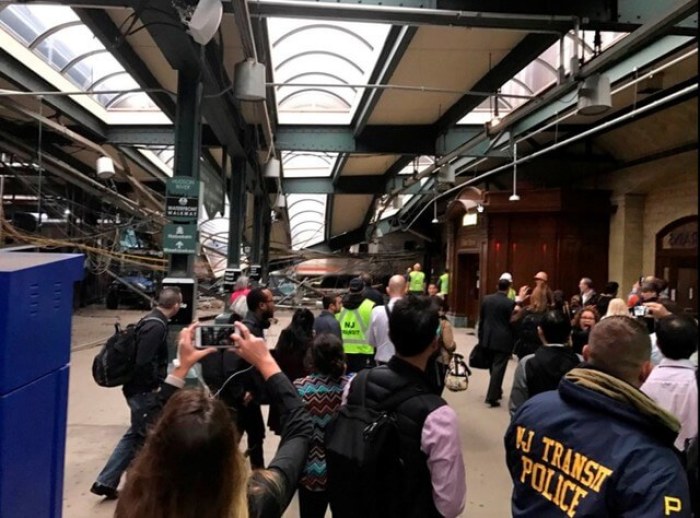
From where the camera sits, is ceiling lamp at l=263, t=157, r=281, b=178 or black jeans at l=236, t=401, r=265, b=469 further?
ceiling lamp at l=263, t=157, r=281, b=178

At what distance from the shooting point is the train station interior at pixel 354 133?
4.46 metres

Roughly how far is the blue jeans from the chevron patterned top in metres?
1.53

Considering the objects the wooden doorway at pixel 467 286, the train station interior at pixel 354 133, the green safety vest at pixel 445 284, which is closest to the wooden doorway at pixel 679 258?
the train station interior at pixel 354 133

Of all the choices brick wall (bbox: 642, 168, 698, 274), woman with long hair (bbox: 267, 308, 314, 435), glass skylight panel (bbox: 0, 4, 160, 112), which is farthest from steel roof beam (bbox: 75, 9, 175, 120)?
brick wall (bbox: 642, 168, 698, 274)

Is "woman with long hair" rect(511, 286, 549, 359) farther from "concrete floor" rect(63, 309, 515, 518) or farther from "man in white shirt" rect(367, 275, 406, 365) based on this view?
"man in white shirt" rect(367, 275, 406, 365)

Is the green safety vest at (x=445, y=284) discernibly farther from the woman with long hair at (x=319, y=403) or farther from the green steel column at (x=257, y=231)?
the woman with long hair at (x=319, y=403)

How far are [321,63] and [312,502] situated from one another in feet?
21.8

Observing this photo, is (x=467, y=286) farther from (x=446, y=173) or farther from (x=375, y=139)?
(x=375, y=139)

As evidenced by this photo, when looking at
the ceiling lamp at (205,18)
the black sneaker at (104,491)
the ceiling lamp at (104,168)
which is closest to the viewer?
the ceiling lamp at (205,18)

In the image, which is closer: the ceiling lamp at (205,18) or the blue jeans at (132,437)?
the ceiling lamp at (205,18)

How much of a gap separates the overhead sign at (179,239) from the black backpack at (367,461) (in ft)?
11.4

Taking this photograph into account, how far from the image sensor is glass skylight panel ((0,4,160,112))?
663 centimetres

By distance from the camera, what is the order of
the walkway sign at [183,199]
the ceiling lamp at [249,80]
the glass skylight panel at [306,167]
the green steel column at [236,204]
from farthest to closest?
the glass skylight panel at [306,167]
the green steel column at [236,204]
the walkway sign at [183,199]
the ceiling lamp at [249,80]

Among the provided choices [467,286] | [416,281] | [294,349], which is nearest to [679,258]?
[416,281]
